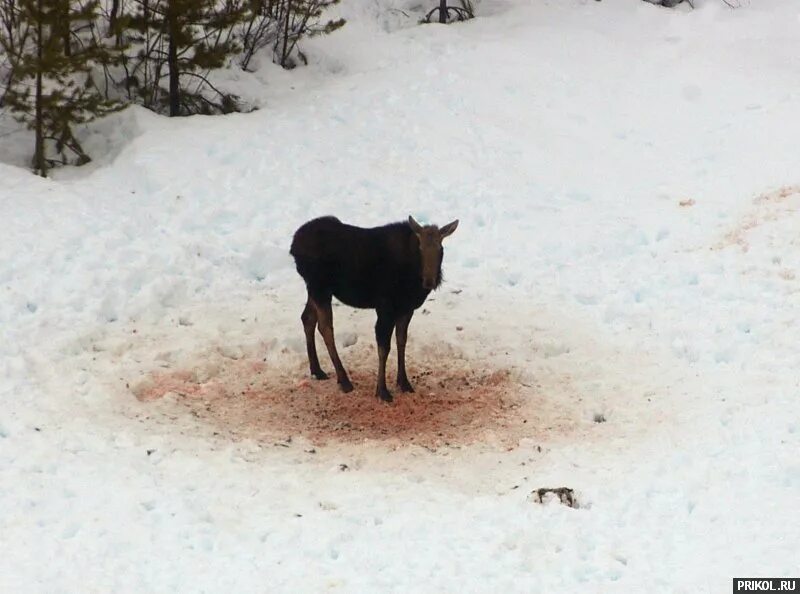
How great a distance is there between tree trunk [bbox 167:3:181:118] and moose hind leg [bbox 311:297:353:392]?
24.6 feet

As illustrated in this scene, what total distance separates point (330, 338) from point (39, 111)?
6.85 metres

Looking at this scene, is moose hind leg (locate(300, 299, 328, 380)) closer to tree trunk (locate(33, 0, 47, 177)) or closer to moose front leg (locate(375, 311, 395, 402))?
moose front leg (locate(375, 311, 395, 402))

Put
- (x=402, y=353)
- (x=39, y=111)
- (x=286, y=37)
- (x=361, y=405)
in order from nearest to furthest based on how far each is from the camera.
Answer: (x=361, y=405), (x=402, y=353), (x=39, y=111), (x=286, y=37)

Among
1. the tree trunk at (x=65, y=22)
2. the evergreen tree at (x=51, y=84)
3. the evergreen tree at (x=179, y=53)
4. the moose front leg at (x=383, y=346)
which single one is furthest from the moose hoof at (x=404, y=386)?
the evergreen tree at (x=179, y=53)

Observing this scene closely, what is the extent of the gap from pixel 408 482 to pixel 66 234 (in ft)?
22.4

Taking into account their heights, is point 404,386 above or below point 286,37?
below

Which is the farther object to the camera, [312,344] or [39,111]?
[39,111]

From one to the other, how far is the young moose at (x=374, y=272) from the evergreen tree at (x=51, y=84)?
595 centimetres

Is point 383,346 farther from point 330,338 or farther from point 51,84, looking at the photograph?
point 51,84

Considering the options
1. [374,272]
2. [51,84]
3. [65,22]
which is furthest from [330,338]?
[51,84]

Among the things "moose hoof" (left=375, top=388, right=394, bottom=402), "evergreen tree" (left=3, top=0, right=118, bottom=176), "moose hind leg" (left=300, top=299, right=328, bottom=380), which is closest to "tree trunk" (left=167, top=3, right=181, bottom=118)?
"evergreen tree" (left=3, top=0, right=118, bottom=176)

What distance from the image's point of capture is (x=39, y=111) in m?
14.5

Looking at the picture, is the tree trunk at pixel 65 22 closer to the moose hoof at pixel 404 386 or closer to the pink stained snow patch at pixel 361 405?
the pink stained snow patch at pixel 361 405

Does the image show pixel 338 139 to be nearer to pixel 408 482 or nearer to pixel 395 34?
pixel 395 34
